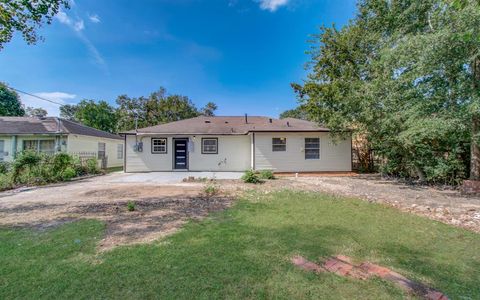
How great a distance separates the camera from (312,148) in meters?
13.8

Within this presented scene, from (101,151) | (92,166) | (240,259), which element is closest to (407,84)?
(240,259)

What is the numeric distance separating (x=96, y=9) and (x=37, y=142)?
1065cm

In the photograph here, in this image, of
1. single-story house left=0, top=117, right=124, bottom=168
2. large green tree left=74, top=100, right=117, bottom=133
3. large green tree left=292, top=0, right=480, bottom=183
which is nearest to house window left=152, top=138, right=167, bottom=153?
single-story house left=0, top=117, right=124, bottom=168

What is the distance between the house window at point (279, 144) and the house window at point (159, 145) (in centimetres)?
673

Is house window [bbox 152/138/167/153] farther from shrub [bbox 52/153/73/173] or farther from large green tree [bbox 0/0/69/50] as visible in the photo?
large green tree [bbox 0/0/69/50]

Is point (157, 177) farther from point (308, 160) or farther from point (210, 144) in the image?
point (308, 160)

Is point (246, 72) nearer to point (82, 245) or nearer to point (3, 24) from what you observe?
point (3, 24)

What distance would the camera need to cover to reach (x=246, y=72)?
1852 centimetres

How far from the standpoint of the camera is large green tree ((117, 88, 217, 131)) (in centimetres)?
2906

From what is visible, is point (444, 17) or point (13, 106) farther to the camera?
point (13, 106)

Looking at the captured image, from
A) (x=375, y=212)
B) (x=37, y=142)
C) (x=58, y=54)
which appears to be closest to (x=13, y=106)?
(x=37, y=142)

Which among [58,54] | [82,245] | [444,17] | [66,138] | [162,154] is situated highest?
[58,54]

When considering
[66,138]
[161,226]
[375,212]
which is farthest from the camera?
[66,138]

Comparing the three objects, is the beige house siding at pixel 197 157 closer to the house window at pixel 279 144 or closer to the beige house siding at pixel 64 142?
the house window at pixel 279 144
